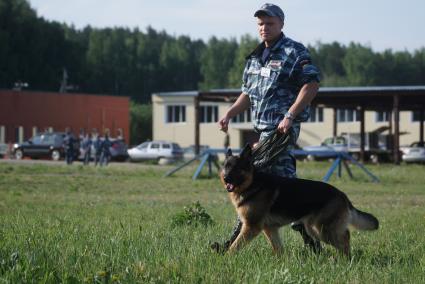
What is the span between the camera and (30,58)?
105938mm

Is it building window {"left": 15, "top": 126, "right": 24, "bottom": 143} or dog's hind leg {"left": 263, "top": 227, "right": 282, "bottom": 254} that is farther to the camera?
building window {"left": 15, "top": 126, "right": 24, "bottom": 143}

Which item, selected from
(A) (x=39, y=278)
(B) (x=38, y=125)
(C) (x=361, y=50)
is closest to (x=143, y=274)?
(A) (x=39, y=278)

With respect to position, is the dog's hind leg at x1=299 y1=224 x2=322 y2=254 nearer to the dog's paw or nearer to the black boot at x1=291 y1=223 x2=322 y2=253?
the black boot at x1=291 y1=223 x2=322 y2=253

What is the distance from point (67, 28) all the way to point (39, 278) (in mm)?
144537

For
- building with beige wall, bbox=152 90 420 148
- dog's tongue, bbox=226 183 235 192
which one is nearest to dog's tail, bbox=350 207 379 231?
dog's tongue, bbox=226 183 235 192

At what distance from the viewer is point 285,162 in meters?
7.64

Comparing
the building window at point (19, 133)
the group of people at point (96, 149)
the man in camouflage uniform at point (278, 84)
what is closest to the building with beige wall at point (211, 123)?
the building window at point (19, 133)

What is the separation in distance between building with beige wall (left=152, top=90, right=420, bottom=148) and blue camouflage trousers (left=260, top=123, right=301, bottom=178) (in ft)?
205

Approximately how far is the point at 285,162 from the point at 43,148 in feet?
150

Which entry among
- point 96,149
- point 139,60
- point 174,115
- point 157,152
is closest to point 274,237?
point 96,149

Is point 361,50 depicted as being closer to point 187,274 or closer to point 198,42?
point 198,42

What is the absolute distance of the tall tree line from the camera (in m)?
106

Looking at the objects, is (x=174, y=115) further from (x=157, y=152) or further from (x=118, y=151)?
(x=118, y=151)

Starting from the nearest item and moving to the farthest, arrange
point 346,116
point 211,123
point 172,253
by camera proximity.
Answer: point 172,253 → point 346,116 → point 211,123
